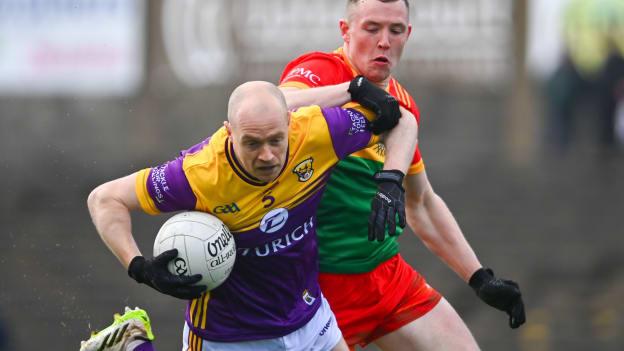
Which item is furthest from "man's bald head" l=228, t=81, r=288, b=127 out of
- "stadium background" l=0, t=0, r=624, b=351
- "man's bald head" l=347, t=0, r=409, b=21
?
"stadium background" l=0, t=0, r=624, b=351

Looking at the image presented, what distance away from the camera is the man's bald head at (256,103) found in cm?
584

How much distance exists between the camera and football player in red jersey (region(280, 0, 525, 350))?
22.1 ft

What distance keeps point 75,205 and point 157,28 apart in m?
2.53

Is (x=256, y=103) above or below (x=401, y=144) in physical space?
above

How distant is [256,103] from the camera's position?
5.87 metres

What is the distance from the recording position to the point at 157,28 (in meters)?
17.1

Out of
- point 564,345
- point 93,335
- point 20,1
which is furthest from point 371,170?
point 20,1

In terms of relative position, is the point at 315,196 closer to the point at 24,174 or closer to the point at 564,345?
the point at 564,345

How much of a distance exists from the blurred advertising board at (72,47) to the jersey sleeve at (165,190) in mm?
11077

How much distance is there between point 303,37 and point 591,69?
371 centimetres

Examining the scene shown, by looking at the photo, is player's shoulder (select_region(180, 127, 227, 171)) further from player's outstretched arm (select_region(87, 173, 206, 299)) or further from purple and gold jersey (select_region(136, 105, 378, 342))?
player's outstretched arm (select_region(87, 173, 206, 299))

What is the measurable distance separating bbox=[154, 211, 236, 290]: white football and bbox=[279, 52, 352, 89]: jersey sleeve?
995 millimetres

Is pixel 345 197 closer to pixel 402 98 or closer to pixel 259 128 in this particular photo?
pixel 402 98

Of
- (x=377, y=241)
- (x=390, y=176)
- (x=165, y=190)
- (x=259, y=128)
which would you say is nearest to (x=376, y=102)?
(x=390, y=176)
